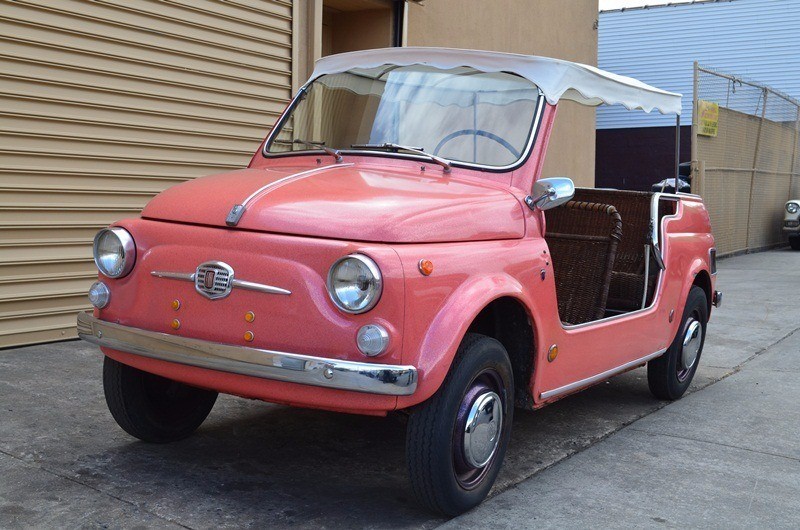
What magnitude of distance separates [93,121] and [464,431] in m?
4.30

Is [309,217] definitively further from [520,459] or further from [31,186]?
[31,186]

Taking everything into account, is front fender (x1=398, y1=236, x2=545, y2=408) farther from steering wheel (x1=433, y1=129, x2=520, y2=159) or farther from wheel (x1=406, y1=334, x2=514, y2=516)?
steering wheel (x1=433, y1=129, x2=520, y2=159)

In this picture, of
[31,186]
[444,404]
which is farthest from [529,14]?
[444,404]

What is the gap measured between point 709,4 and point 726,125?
48.5 ft

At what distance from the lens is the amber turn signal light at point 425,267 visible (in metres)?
3.21

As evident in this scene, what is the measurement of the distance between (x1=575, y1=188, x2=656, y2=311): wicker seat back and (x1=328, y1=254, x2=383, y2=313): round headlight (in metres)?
2.74

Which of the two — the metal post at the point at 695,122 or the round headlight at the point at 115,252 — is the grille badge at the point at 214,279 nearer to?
the round headlight at the point at 115,252

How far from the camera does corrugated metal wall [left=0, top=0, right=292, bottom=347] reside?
19.8 feet

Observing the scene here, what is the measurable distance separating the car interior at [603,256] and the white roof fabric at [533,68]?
68cm

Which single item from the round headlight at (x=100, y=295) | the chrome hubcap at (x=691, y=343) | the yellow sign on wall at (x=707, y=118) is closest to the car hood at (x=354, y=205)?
the round headlight at (x=100, y=295)

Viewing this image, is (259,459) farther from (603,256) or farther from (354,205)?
(603,256)

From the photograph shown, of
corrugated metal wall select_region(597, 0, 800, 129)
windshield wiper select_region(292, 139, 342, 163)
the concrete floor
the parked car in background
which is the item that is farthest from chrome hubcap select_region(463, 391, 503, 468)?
corrugated metal wall select_region(597, 0, 800, 129)

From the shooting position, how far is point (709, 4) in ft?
90.6

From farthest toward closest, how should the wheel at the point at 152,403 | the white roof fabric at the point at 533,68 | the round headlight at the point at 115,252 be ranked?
the white roof fabric at the point at 533,68 < the wheel at the point at 152,403 < the round headlight at the point at 115,252
